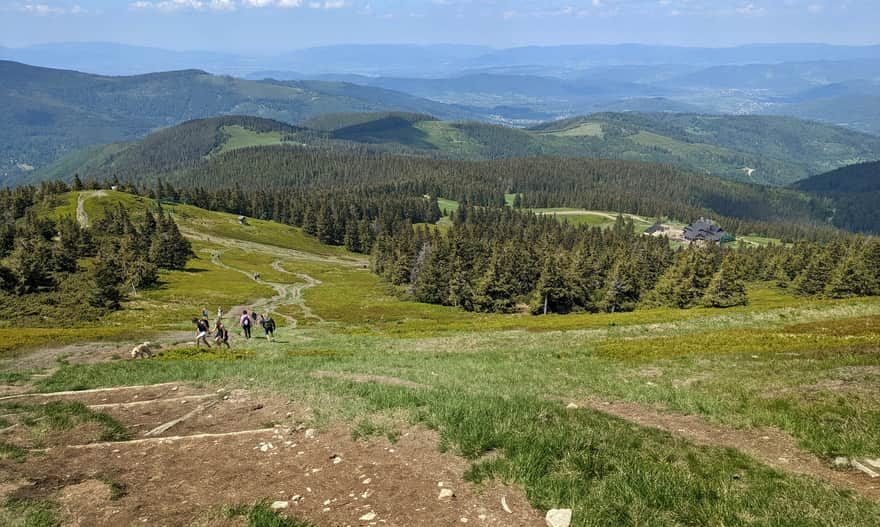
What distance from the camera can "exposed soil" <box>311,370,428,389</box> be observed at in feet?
65.3

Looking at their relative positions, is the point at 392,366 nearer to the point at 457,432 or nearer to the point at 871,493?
the point at 457,432

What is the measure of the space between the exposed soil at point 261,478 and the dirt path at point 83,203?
169811 mm

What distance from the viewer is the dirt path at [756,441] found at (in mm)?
10250

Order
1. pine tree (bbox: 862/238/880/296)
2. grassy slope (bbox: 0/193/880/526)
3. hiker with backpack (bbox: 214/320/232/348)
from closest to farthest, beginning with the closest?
grassy slope (bbox: 0/193/880/526), hiker with backpack (bbox: 214/320/232/348), pine tree (bbox: 862/238/880/296)

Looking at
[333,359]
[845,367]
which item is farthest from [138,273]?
[845,367]

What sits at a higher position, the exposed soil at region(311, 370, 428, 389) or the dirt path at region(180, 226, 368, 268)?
the exposed soil at region(311, 370, 428, 389)

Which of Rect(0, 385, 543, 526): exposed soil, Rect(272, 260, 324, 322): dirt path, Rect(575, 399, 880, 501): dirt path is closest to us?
Rect(0, 385, 543, 526): exposed soil

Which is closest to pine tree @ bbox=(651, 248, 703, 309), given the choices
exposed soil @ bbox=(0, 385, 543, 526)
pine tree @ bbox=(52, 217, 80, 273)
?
exposed soil @ bbox=(0, 385, 543, 526)

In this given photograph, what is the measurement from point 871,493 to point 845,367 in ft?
44.7

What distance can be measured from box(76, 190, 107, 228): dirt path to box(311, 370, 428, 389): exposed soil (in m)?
164

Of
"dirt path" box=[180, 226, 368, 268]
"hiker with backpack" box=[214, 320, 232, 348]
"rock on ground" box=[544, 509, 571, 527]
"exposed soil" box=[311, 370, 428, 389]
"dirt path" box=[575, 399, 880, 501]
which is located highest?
"rock on ground" box=[544, 509, 571, 527]

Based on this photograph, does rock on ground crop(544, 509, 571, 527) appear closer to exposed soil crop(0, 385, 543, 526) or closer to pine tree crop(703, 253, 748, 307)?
exposed soil crop(0, 385, 543, 526)

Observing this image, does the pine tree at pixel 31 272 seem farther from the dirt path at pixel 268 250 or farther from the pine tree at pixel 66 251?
the dirt path at pixel 268 250

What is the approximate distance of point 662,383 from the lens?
20.4 metres
